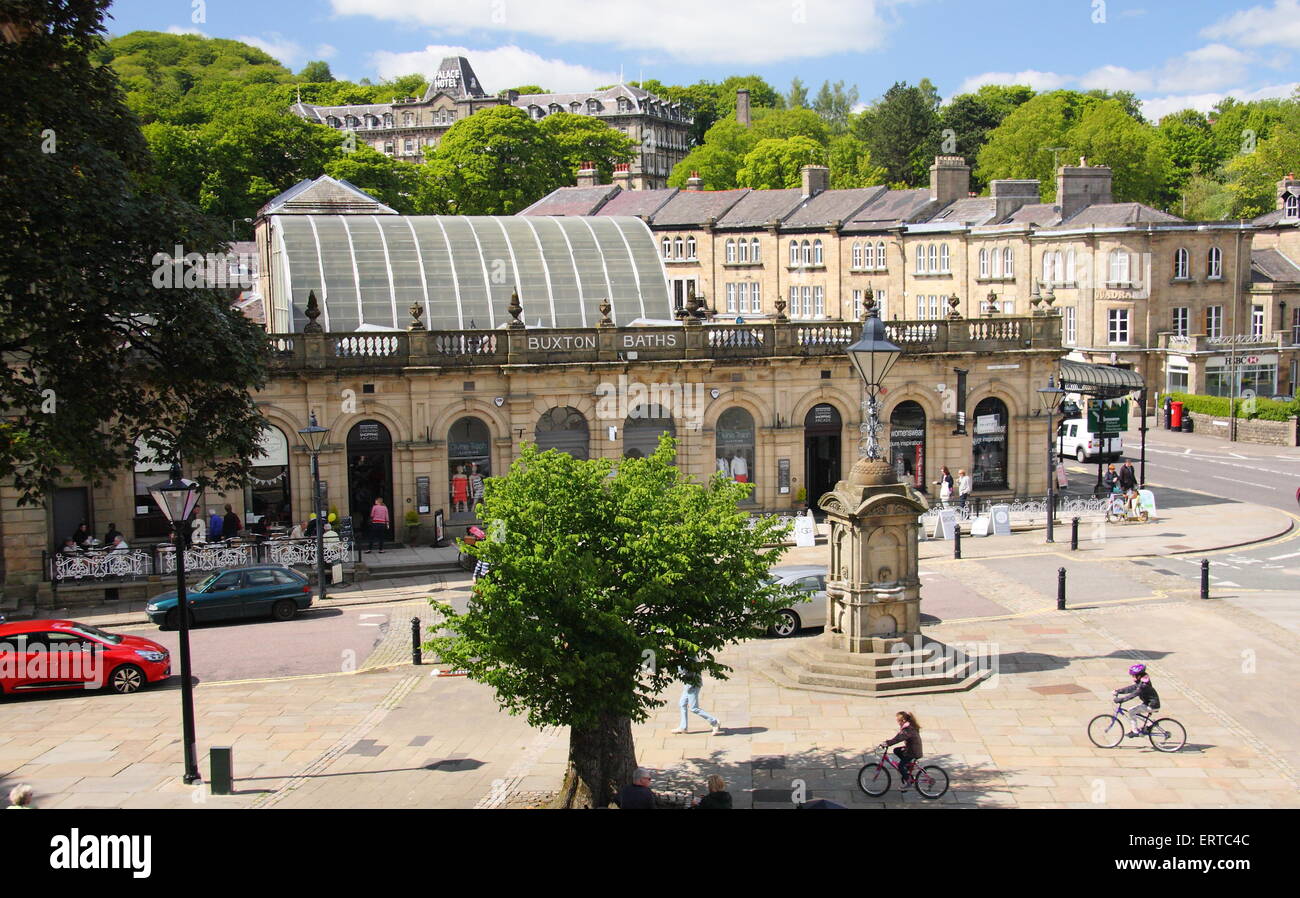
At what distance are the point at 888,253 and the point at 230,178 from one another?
45.3 metres

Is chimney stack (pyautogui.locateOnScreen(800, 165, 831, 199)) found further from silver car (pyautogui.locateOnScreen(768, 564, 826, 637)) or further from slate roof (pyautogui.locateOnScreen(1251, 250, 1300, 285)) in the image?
silver car (pyautogui.locateOnScreen(768, 564, 826, 637))

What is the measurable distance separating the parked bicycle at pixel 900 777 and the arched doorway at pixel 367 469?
2156 cm

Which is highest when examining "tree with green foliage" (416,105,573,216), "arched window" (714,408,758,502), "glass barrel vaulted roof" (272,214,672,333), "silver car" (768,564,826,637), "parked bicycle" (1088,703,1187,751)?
"tree with green foliage" (416,105,573,216)

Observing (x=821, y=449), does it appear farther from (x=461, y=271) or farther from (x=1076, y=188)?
(x=1076, y=188)

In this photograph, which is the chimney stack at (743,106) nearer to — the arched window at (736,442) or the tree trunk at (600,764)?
the arched window at (736,442)

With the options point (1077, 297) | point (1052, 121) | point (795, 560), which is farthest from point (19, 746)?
point (1052, 121)

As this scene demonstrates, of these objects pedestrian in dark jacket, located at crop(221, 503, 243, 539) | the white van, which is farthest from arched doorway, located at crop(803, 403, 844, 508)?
pedestrian in dark jacket, located at crop(221, 503, 243, 539)

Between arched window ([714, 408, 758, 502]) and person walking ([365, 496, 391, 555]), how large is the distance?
32.3ft

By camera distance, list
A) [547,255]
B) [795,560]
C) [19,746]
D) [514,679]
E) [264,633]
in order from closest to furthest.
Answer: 1. [514,679]
2. [19,746]
3. [264,633]
4. [795,560]
5. [547,255]

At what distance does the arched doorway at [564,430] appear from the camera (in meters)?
38.5

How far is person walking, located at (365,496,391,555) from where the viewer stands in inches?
1436
